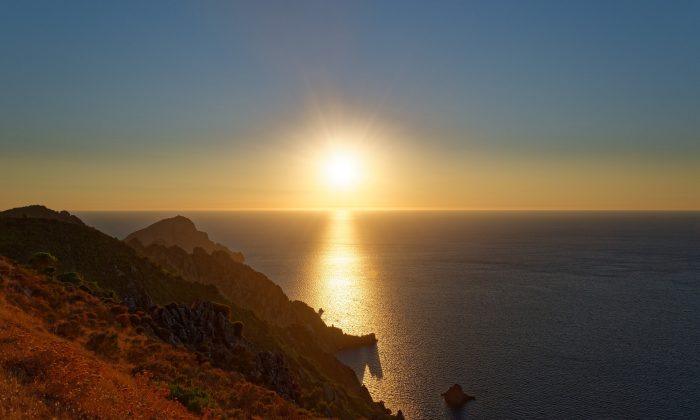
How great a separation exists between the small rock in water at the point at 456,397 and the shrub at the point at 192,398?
225 feet

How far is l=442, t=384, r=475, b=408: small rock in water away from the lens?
7965cm

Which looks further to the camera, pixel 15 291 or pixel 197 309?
pixel 197 309

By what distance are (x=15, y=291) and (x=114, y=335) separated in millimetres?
9799

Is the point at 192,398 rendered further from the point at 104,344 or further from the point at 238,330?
the point at 238,330

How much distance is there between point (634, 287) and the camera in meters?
172

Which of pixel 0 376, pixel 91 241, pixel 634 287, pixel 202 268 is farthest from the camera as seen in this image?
pixel 634 287

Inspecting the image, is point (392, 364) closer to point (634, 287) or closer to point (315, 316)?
point (315, 316)

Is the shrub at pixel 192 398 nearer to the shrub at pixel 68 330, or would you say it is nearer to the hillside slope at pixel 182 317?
the hillside slope at pixel 182 317

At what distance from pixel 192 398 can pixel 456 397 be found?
70.5 metres

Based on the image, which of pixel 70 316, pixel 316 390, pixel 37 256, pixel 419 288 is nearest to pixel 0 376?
pixel 70 316

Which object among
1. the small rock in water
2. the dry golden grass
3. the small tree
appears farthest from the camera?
the small rock in water

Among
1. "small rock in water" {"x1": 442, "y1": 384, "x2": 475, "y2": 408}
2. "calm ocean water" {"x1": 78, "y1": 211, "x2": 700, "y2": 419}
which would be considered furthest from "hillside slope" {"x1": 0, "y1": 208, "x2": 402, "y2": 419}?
"calm ocean water" {"x1": 78, "y1": 211, "x2": 700, "y2": 419}

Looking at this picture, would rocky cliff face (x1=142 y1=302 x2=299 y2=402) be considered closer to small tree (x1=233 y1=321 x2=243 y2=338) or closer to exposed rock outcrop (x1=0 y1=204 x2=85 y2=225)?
small tree (x1=233 y1=321 x2=243 y2=338)

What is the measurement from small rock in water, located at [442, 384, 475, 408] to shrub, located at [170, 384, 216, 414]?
2699 inches
